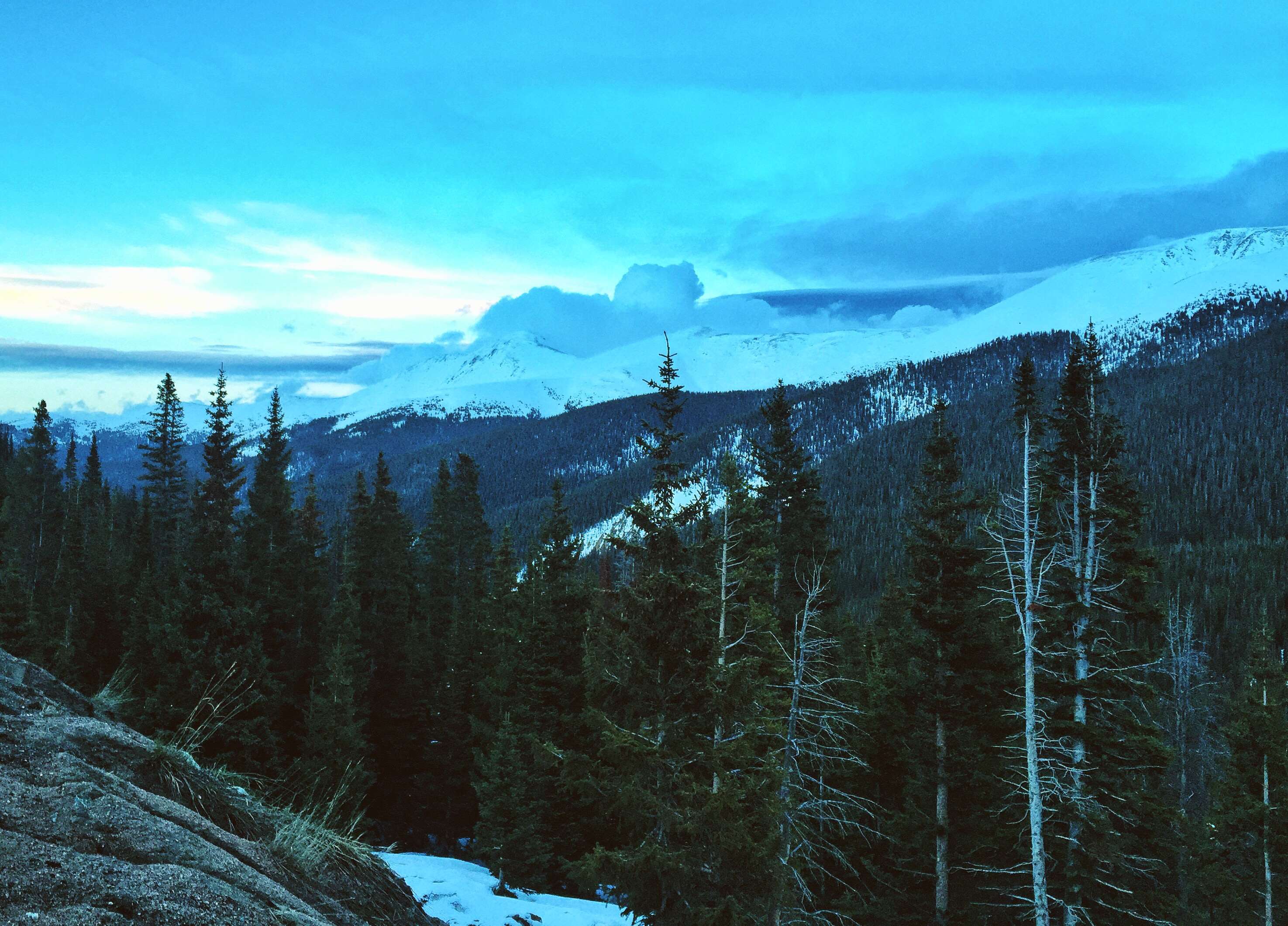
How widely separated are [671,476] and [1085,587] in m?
10.2

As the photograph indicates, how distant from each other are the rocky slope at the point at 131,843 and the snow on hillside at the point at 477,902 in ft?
15.8

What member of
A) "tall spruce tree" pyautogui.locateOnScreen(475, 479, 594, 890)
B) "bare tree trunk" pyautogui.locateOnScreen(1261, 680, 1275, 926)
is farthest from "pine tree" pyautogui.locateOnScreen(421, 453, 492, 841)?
"bare tree trunk" pyautogui.locateOnScreen(1261, 680, 1275, 926)

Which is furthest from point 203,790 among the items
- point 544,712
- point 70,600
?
point 70,600

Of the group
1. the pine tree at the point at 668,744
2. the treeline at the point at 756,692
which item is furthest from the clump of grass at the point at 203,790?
the pine tree at the point at 668,744

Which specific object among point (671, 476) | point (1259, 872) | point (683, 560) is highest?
point (671, 476)

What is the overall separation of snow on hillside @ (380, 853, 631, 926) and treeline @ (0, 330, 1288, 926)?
1638 millimetres

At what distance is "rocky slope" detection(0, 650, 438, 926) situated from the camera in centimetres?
396

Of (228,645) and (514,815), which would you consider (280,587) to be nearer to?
(228,645)

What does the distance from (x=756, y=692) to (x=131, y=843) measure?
424 inches

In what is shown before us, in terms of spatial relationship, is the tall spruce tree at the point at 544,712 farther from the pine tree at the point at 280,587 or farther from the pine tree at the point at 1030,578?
the pine tree at the point at 1030,578

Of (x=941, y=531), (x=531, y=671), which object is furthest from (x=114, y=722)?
(x=531, y=671)

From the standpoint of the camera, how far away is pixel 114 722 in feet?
24.8

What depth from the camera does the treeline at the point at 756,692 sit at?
14.0 m

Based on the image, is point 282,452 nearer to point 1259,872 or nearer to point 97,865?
point 97,865
